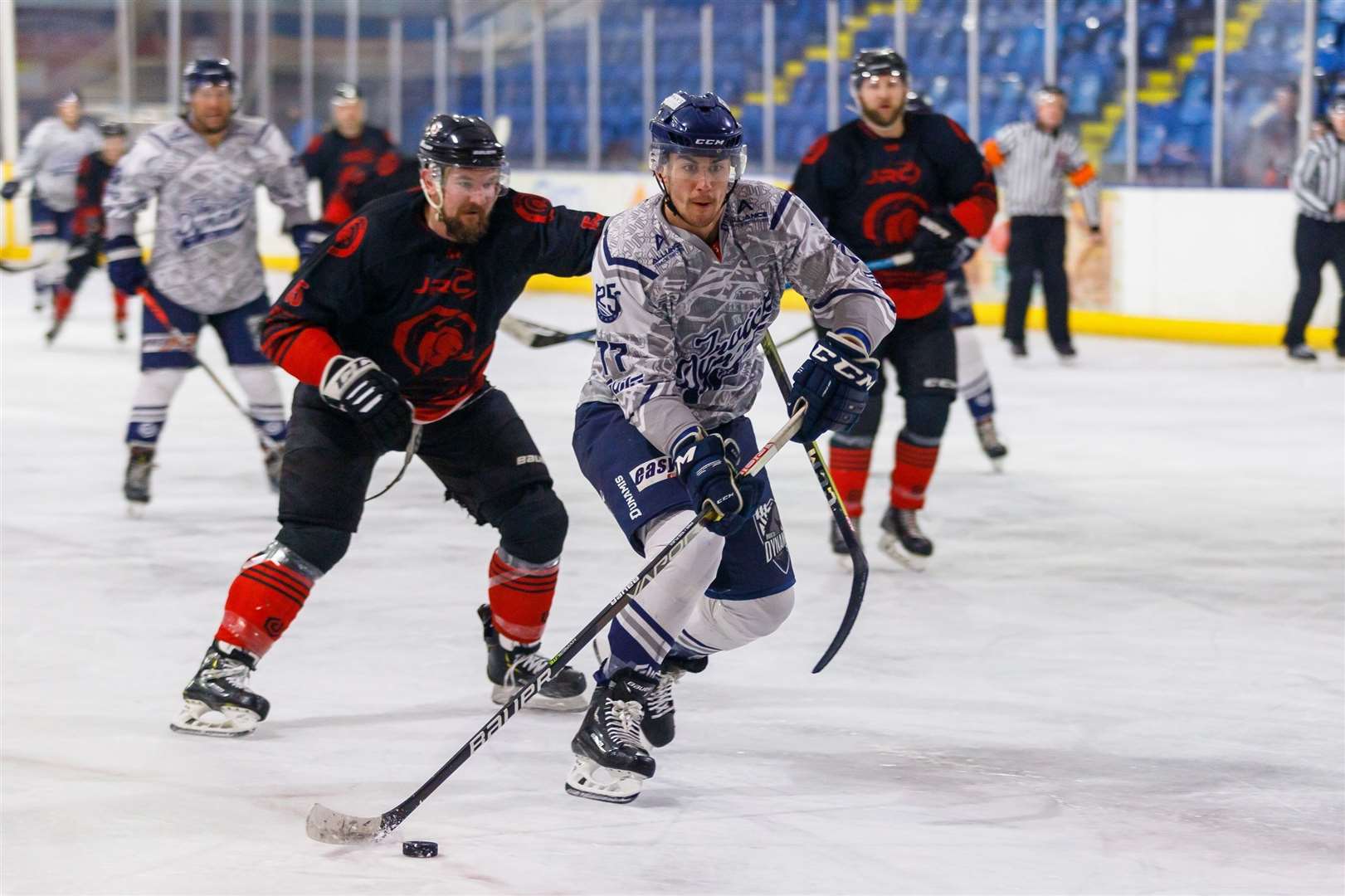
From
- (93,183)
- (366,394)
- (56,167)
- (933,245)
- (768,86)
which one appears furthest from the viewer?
(768,86)

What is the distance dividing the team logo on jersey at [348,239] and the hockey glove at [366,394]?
185 mm

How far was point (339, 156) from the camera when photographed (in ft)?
25.2

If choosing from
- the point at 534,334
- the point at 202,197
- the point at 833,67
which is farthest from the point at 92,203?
the point at 534,334

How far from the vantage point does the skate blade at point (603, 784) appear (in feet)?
9.25

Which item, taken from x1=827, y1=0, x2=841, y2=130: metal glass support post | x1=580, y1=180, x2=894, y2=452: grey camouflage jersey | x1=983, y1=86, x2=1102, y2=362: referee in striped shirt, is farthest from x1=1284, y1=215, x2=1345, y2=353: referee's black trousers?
x1=580, y1=180, x2=894, y2=452: grey camouflage jersey

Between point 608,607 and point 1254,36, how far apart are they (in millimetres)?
7529

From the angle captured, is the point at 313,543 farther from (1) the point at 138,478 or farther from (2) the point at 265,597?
(1) the point at 138,478

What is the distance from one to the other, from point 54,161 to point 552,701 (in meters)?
8.94

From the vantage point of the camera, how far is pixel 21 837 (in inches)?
104

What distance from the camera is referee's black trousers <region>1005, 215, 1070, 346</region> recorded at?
8.91m

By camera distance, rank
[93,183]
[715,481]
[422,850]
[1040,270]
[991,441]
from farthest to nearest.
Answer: [93,183]
[1040,270]
[991,441]
[715,481]
[422,850]

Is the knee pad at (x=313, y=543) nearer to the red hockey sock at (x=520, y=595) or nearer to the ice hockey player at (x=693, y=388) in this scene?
the red hockey sock at (x=520, y=595)

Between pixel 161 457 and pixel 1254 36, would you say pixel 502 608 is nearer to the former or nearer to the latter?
pixel 161 457

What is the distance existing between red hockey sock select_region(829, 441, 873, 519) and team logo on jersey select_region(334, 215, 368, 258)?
179 centimetres
